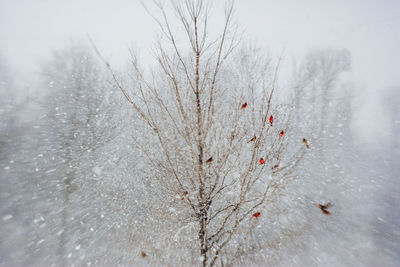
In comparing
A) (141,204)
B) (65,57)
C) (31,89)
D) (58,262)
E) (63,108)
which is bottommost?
(58,262)

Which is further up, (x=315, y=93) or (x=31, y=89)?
(x=31, y=89)

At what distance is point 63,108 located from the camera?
1160 centimetres

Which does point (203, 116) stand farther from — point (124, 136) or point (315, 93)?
point (315, 93)

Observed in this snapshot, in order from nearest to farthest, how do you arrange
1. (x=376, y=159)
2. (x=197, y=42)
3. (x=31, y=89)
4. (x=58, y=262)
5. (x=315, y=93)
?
1. (x=197, y=42)
2. (x=58, y=262)
3. (x=376, y=159)
4. (x=31, y=89)
5. (x=315, y=93)

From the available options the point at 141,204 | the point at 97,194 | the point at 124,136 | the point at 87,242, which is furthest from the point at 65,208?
the point at 124,136

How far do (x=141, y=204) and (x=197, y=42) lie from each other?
735 cm

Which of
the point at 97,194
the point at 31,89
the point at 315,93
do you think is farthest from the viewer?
the point at 315,93

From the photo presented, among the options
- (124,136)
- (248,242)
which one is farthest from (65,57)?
(248,242)

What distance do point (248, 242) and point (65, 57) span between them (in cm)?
1847

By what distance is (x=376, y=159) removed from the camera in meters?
11.0

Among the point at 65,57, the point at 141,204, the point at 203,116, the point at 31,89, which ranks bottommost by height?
the point at 141,204

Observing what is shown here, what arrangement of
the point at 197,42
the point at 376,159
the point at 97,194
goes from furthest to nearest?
the point at 376,159, the point at 97,194, the point at 197,42

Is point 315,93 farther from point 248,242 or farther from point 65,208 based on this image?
point 65,208

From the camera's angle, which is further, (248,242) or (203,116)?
(248,242)
